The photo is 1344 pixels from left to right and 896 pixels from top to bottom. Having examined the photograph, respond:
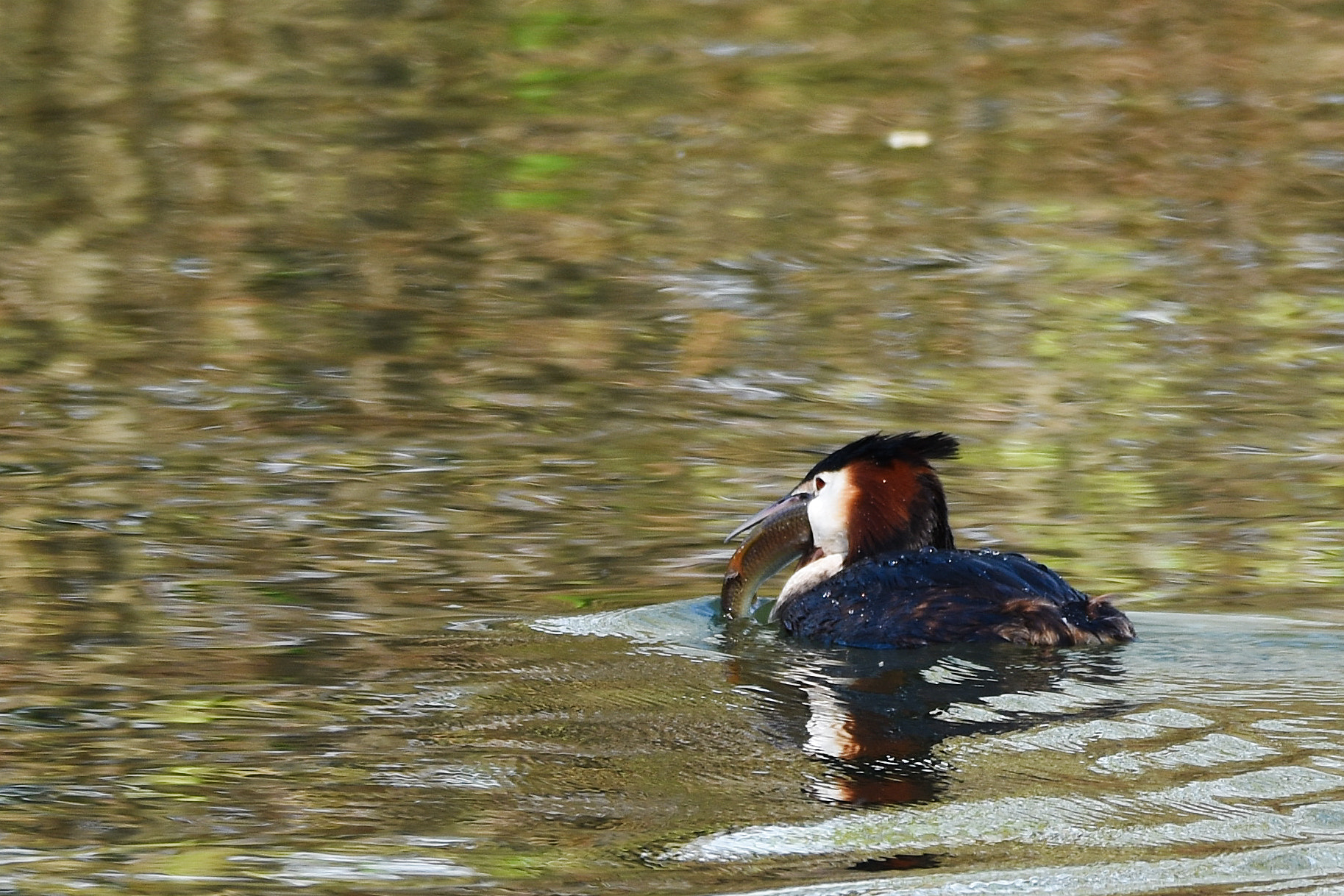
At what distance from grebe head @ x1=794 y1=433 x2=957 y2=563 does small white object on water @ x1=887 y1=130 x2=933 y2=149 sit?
7.80m

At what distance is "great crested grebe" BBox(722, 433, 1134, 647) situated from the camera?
719 cm

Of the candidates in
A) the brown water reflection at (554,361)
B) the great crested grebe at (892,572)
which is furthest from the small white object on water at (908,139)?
the great crested grebe at (892,572)

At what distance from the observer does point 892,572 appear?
762cm

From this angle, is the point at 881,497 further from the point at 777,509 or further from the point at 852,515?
the point at 777,509

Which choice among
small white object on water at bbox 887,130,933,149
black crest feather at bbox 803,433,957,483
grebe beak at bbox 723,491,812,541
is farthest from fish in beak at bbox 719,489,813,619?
small white object on water at bbox 887,130,933,149

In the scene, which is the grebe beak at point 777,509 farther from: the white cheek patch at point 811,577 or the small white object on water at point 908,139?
the small white object on water at point 908,139

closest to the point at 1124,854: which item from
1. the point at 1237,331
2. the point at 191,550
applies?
the point at 191,550

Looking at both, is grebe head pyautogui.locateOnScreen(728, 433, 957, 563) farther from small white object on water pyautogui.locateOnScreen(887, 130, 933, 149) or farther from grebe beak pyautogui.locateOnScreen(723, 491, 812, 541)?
small white object on water pyautogui.locateOnScreen(887, 130, 933, 149)

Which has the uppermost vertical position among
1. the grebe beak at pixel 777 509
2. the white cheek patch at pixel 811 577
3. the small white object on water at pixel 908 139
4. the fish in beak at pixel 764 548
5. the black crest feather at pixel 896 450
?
the black crest feather at pixel 896 450

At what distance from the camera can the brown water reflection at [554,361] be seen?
6.17 metres

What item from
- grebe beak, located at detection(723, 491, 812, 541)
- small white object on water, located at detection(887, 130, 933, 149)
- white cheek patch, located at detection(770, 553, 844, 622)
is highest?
small white object on water, located at detection(887, 130, 933, 149)

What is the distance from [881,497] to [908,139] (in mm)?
8067

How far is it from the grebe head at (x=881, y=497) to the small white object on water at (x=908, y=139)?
25.6ft

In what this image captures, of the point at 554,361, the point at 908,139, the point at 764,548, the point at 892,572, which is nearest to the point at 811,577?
the point at 764,548
